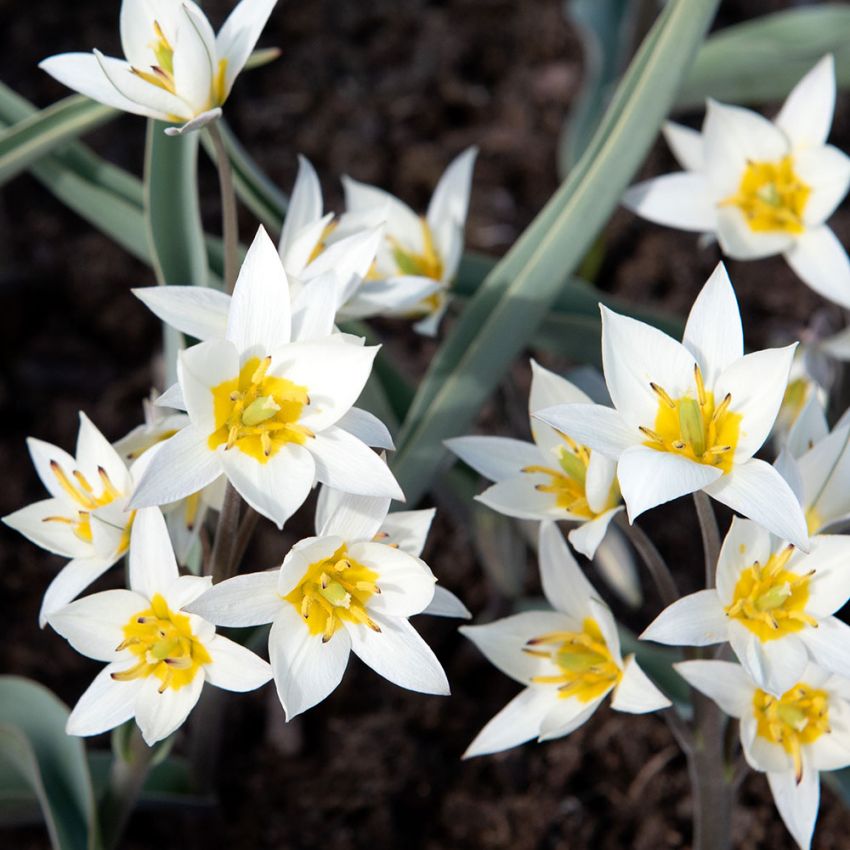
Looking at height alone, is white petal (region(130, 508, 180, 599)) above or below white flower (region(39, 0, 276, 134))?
below

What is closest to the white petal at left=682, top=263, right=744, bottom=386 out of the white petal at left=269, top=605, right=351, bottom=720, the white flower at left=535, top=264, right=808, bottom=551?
the white flower at left=535, top=264, right=808, bottom=551

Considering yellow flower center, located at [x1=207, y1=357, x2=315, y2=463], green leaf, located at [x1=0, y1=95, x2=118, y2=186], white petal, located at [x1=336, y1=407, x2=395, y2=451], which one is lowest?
white petal, located at [x1=336, y1=407, x2=395, y2=451]

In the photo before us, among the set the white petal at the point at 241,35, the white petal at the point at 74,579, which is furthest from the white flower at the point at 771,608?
the white petal at the point at 241,35

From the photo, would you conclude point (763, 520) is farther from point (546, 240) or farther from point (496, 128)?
point (496, 128)

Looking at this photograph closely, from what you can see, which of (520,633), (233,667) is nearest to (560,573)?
(520,633)

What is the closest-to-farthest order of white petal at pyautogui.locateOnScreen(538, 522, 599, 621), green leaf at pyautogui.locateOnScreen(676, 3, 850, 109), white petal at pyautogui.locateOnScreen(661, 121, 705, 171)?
white petal at pyautogui.locateOnScreen(538, 522, 599, 621) < white petal at pyautogui.locateOnScreen(661, 121, 705, 171) < green leaf at pyautogui.locateOnScreen(676, 3, 850, 109)

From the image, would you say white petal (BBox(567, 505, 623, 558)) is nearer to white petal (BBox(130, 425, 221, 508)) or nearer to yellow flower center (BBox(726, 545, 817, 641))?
yellow flower center (BBox(726, 545, 817, 641))

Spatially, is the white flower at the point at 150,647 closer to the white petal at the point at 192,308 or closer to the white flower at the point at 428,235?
the white petal at the point at 192,308

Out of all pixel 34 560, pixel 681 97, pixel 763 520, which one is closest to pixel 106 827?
pixel 34 560

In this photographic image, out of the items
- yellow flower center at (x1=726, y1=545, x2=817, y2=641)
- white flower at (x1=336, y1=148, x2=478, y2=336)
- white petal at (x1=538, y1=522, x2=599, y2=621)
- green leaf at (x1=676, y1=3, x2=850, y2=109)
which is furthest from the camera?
green leaf at (x1=676, y1=3, x2=850, y2=109)
